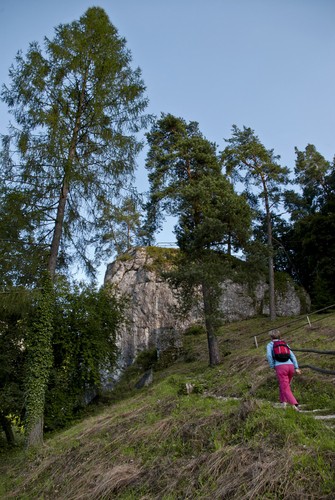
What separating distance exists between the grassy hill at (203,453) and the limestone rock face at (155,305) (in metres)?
14.6

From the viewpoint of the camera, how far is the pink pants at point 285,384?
672 centimetres

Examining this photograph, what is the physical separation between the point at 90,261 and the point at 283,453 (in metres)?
10.3

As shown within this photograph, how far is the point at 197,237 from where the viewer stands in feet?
52.7

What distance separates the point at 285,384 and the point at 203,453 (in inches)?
92.7

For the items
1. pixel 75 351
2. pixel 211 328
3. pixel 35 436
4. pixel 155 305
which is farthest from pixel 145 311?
pixel 35 436

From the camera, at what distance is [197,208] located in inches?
672

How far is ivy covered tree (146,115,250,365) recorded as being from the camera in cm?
1555

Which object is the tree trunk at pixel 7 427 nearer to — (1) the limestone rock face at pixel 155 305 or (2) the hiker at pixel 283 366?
(1) the limestone rock face at pixel 155 305

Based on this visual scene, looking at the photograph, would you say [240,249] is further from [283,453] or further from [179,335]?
[283,453]

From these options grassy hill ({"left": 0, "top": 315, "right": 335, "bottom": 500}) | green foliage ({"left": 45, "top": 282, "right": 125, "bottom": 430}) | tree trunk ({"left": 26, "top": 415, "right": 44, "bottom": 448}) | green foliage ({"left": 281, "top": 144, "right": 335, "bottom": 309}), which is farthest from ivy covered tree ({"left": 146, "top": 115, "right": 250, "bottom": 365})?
green foliage ({"left": 281, "top": 144, "right": 335, "bottom": 309})

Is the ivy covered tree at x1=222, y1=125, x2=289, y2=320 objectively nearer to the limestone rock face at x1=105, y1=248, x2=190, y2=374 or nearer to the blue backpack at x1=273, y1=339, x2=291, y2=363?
the limestone rock face at x1=105, y1=248, x2=190, y2=374

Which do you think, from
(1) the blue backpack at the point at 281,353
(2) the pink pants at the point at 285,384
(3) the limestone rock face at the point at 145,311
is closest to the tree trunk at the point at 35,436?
(2) the pink pants at the point at 285,384

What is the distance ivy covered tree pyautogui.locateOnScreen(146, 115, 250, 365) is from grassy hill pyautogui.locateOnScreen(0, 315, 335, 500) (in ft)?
17.8

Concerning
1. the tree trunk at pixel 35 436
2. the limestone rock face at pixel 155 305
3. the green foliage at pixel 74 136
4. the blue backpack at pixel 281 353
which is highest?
the green foliage at pixel 74 136
